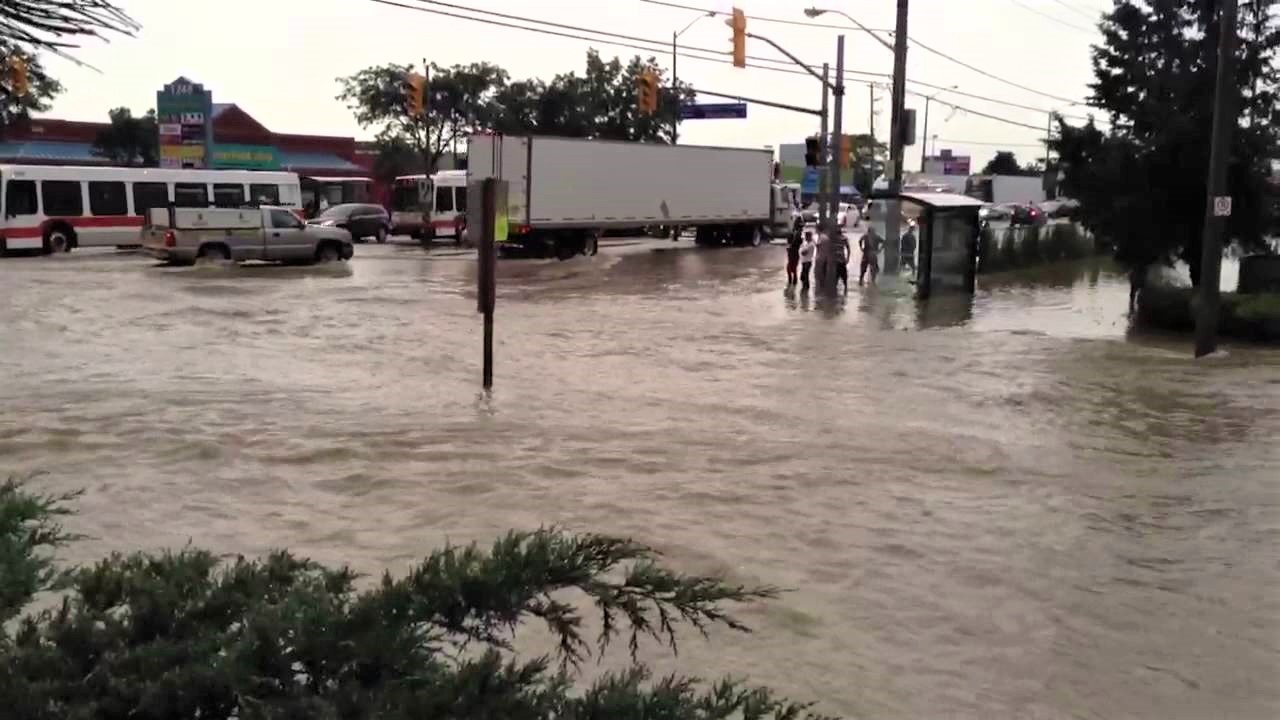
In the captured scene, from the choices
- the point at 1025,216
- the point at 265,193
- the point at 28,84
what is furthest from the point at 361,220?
the point at 28,84

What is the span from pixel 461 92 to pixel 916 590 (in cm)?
5614

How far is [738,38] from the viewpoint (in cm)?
2927

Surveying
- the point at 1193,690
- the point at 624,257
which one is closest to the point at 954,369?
the point at 1193,690

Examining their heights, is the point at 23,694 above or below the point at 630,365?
above

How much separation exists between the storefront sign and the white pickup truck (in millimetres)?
29353

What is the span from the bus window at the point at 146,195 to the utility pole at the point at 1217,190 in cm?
2766

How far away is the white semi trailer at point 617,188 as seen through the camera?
119ft

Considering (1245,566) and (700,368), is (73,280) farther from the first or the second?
(1245,566)

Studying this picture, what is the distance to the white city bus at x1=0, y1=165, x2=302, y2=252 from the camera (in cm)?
3275

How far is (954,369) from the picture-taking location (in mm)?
15953

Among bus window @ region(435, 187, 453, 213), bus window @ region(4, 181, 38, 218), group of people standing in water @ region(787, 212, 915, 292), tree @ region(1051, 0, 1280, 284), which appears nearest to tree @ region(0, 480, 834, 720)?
tree @ region(1051, 0, 1280, 284)

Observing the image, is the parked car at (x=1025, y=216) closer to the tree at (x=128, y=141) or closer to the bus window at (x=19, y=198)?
the tree at (x=128, y=141)

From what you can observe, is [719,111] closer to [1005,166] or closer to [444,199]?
[444,199]

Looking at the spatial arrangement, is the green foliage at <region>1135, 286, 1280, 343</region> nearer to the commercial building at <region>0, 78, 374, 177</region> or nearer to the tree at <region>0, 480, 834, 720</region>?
the tree at <region>0, 480, 834, 720</region>
